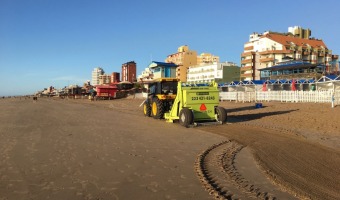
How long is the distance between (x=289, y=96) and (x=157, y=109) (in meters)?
19.6

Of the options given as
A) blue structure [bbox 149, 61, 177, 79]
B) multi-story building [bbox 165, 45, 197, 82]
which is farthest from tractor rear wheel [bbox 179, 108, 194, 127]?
multi-story building [bbox 165, 45, 197, 82]

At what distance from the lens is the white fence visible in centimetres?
2627

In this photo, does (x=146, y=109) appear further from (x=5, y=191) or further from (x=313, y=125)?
(x=5, y=191)

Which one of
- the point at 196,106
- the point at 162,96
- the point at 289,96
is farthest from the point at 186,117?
the point at 289,96

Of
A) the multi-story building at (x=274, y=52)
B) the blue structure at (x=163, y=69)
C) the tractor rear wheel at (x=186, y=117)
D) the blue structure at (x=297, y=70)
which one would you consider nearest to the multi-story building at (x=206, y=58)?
the multi-story building at (x=274, y=52)

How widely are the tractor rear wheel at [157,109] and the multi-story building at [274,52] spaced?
230 ft

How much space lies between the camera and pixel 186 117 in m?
12.1

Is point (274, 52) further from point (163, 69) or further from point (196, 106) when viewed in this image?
point (196, 106)

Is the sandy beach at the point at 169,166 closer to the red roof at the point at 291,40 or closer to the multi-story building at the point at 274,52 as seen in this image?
the multi-story building at the point at 274,52

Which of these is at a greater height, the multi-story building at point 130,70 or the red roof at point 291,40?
the red roof at point 291,40

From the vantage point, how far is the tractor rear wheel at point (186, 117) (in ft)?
39.5

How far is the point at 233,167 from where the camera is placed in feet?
19.6

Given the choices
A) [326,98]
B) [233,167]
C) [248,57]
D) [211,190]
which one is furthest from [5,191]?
[248,57]

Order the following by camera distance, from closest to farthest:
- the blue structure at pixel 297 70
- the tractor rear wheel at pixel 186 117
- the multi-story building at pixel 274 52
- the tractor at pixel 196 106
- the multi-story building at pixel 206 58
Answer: the tractor rear wheel at pixel 186 117 < the tractor at pixel 196 106 < the blue structure at pixel 297 70 < the multi-story building at pixel 274 52 < the multi-story building at pixel 206 58
